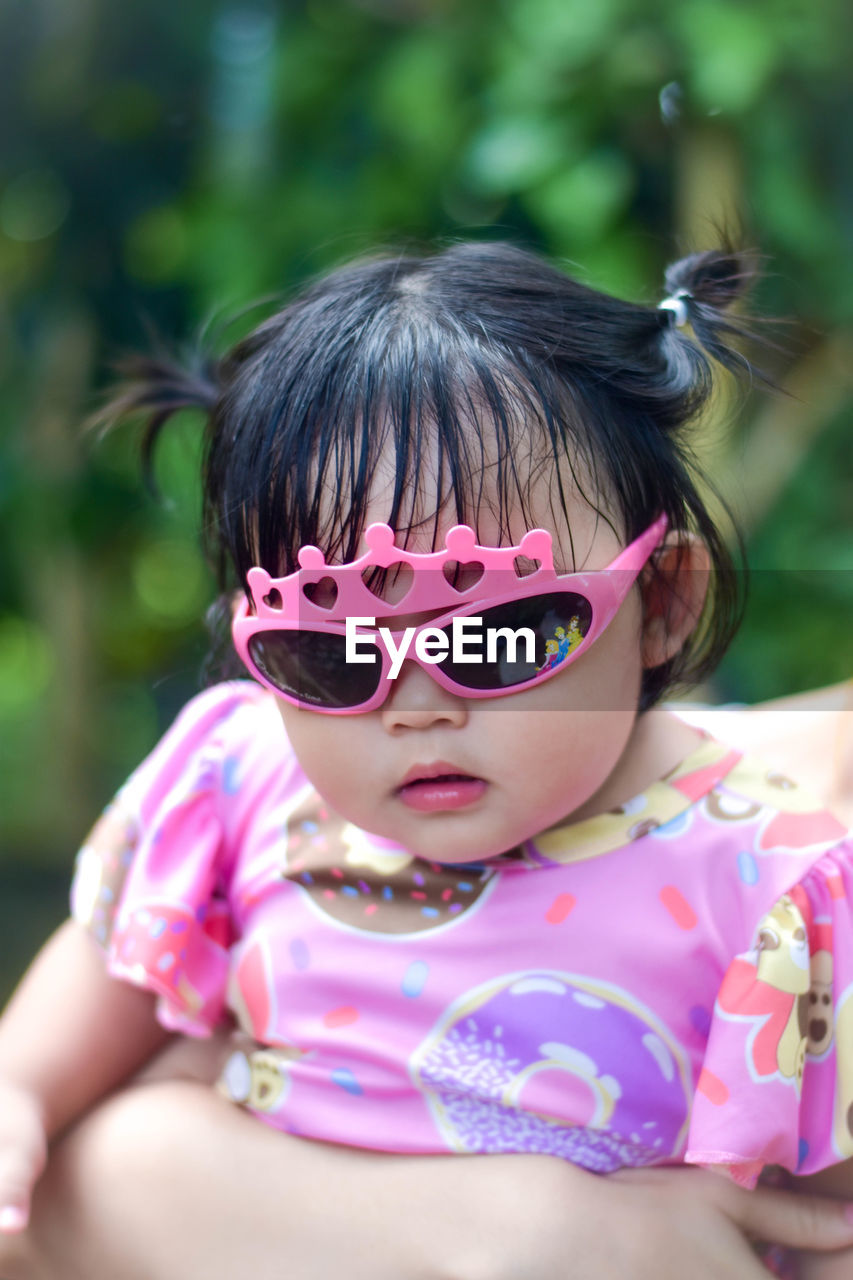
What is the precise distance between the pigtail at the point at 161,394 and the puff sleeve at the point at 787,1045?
689 millimetres

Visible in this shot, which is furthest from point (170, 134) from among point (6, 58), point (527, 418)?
point (527, 418)

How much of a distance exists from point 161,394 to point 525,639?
51cm

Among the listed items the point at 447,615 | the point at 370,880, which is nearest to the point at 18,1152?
the point at 370,880

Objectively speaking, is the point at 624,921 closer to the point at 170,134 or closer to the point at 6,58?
the point at 170,134

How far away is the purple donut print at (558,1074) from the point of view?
36.1 inches

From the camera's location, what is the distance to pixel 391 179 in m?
2.04

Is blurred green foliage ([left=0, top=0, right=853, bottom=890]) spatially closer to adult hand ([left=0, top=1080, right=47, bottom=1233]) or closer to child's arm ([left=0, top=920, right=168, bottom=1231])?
child's arm ([left=0, top=920, right=168, bottom=1231])

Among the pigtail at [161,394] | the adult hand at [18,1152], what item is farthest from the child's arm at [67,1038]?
the pigtail at [161,394]

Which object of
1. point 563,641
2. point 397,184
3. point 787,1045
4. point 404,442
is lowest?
point 787,1045

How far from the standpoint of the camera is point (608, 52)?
1.83m

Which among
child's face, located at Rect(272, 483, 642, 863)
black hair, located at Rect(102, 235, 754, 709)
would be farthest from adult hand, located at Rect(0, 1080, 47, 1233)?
black hair, located at Rect(102, 235, 754, 709)

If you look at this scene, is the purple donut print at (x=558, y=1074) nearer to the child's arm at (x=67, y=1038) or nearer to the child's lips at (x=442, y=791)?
the child's lips at (x=442, y=791)

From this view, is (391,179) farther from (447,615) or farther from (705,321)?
(447,615)

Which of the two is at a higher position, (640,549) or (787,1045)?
(640,549)
